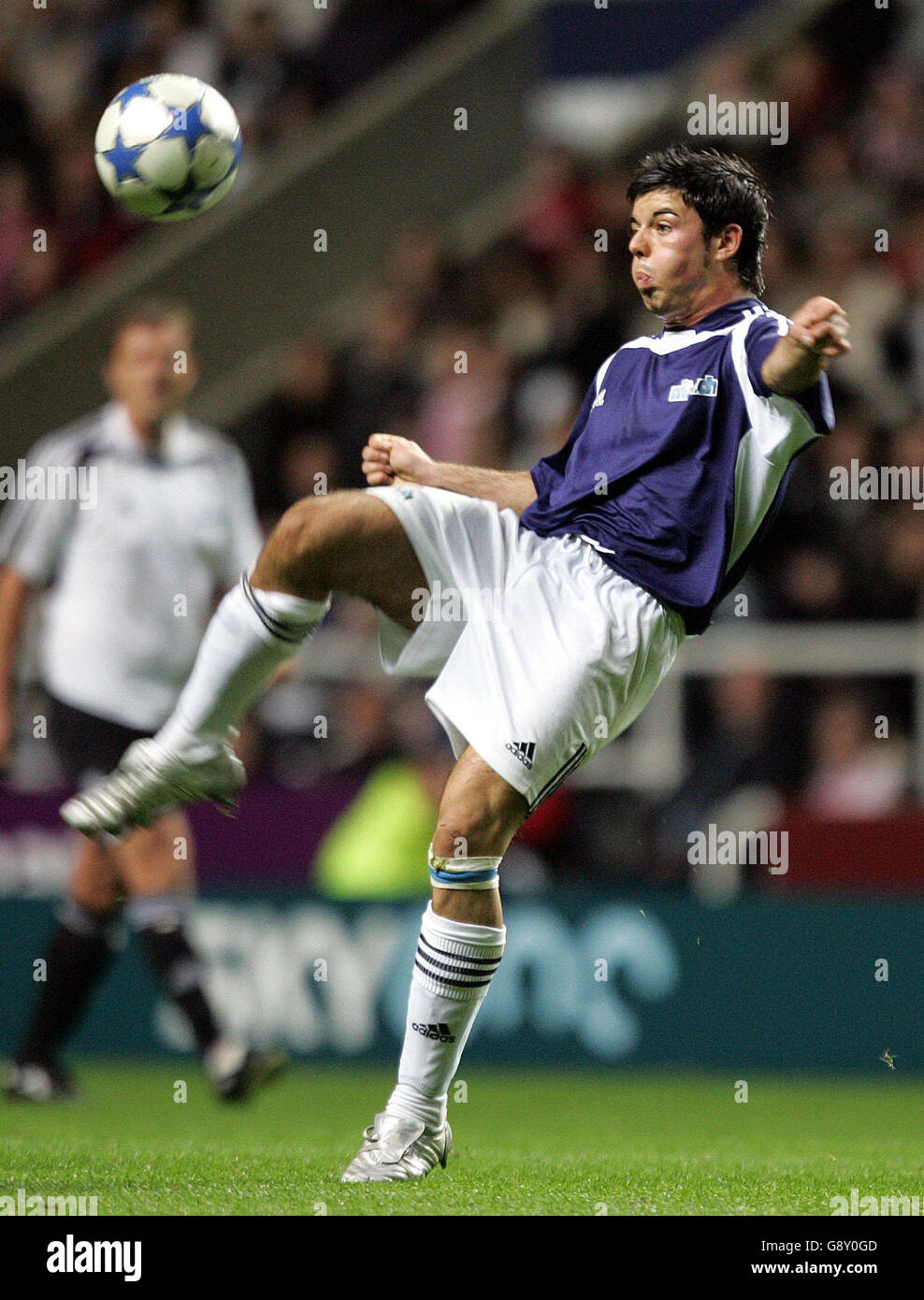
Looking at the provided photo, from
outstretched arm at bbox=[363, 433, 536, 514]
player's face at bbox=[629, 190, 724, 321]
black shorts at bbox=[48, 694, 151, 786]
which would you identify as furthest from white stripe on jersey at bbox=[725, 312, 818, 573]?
black shorts at bbox=[48, 694, 151, 786]

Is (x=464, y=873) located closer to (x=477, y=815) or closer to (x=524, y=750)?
(x=477, y=815)

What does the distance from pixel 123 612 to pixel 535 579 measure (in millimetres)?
2834

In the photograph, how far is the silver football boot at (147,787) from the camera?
512 centimetres

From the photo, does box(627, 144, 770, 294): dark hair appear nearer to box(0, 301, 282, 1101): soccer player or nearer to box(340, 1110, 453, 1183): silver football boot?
box(340, 1110, 453, 1183): silver football boot

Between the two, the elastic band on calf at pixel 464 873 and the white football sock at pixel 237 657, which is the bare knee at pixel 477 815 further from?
the white football sock at pixel 237 657

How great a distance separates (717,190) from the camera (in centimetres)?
504

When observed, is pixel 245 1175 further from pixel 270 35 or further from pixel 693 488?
pixel 270 35

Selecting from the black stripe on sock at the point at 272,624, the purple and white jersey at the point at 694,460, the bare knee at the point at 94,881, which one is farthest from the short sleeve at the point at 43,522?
the purple and white jersey at the point at 694,460

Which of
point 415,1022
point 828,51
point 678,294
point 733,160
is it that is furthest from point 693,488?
point 828,51

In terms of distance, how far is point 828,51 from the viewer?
12102mm

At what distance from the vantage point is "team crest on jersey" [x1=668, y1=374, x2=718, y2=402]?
493 cm

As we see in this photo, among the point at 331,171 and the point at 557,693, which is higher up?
the point at 331,171

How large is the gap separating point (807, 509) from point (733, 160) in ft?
16.4

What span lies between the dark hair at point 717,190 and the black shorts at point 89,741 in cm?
308
